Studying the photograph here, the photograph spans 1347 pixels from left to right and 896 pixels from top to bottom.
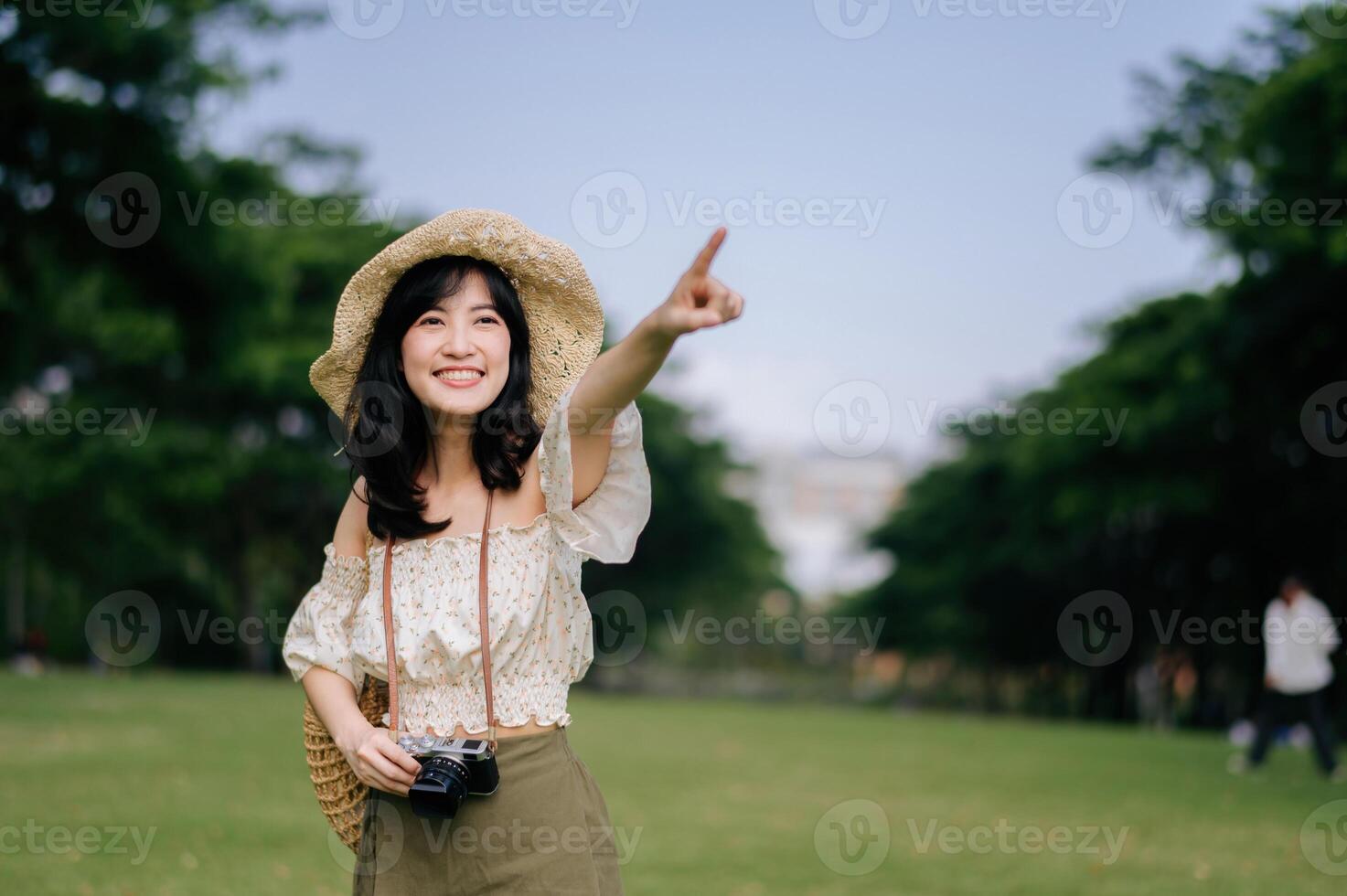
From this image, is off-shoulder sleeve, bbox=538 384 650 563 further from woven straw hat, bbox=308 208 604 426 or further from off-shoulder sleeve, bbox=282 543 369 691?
off-shoulder sleeve, bbox=282 543 369 691

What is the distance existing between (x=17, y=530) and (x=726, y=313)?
3788 cm

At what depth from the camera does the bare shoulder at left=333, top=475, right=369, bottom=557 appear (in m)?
2.66

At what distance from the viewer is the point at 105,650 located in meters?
39.6

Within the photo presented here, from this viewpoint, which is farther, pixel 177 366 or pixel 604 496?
pixel 177 366

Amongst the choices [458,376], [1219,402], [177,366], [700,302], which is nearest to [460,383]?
[458,376]

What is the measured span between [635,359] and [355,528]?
80 centimetres

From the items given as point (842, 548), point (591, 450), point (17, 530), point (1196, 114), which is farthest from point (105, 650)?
point (591, 450)

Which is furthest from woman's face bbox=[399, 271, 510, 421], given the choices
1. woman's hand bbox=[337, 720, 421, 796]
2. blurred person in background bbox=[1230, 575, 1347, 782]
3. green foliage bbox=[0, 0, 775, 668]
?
green foliage bbox=[0, 0, 775, 668]

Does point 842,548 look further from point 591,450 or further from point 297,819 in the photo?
point 591,450

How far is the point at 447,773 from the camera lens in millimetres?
2268

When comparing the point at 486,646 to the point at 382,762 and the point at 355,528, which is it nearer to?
the point at 382,762

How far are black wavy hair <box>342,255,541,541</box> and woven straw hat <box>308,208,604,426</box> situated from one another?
0.10ft

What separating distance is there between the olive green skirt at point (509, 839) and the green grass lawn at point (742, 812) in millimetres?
3944

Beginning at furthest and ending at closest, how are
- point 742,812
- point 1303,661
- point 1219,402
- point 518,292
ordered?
point 1219,402 < point 1303,661 < point 742,812 < point 518,292
